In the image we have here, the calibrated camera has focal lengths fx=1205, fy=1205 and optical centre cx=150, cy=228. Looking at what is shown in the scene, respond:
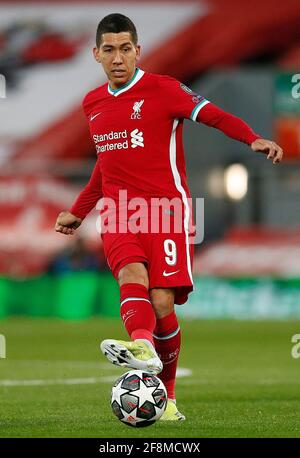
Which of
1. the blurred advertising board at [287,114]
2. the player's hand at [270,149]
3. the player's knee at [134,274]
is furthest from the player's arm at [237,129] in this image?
the blurred advertising board at [287,114]

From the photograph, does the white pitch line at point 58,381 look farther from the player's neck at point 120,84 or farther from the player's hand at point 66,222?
the player's neck at point 120,84

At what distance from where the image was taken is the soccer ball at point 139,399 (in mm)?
6852

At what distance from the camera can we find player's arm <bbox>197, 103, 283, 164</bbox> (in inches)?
277

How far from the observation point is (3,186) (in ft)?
94.4

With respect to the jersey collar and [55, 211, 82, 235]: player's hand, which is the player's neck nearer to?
the jersey collar

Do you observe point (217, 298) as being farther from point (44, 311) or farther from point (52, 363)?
point (52, 363)

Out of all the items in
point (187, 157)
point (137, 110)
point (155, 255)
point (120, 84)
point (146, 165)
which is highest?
point (187, 157)

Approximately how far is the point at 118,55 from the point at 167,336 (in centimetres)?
181

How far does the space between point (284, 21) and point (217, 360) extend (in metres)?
17.8

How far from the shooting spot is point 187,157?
1128 inches

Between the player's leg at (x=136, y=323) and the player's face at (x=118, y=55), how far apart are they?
1.20 m

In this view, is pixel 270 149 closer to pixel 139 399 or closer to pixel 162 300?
pixel 162 300

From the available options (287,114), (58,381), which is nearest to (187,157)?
(287,114)

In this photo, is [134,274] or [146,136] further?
[146,136]
